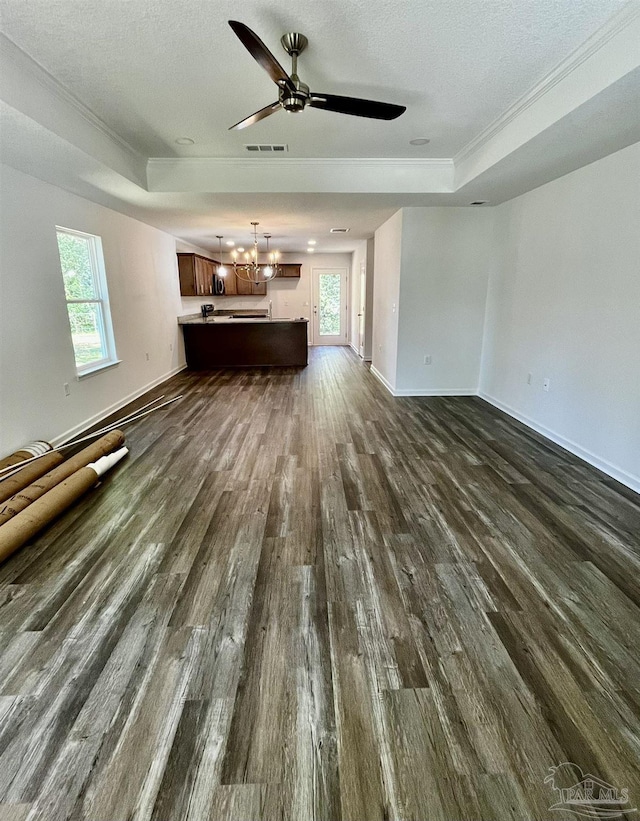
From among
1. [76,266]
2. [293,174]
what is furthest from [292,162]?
[76,266]

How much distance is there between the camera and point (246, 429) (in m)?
4.16

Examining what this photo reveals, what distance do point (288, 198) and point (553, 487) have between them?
3855 mm

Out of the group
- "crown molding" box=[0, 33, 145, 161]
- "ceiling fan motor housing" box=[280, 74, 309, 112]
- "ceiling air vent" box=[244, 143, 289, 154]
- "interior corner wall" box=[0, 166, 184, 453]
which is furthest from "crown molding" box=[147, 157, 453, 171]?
"ceiling fan motor housing" box=[280, 74, 309, 112]

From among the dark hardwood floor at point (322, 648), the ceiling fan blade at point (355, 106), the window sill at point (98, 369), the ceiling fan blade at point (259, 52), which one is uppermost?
the ceiling fan blade at point (259, 52)

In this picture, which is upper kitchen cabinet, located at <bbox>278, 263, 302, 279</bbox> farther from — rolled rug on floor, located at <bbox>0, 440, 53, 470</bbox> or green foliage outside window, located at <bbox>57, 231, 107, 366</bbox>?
rolled rug on floor, located at <bbox>0, 440, 53, 470</bbox>

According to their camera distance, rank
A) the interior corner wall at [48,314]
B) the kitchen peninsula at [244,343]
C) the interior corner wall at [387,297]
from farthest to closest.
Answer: the kitchen peninsula at [244,343] → the interior corner wall at [387,297] → the interior corner wall at [48,314]

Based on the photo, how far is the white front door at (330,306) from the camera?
10195 mm

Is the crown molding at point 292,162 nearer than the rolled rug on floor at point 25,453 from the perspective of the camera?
No

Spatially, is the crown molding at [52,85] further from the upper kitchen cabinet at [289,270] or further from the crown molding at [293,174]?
the upper kitchen cabinet at [289,270]

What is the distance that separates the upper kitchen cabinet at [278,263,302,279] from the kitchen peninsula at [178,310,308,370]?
3211mm

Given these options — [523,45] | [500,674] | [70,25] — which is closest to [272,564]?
[500,674]

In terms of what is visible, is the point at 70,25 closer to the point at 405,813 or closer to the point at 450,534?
the point at 450,534

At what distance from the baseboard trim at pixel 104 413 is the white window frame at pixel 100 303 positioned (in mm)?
498

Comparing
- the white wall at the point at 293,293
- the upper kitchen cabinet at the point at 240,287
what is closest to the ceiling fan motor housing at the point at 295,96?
the upper kitchen cabinet at the point at 240,287
